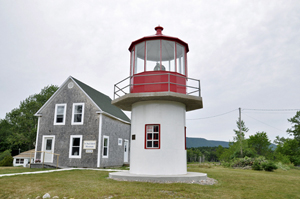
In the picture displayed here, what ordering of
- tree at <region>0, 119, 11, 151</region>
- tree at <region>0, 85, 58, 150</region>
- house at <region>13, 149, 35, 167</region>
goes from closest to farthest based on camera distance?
house at <region>13, 149, 35, 167</region>
tree at <region>0, 85, 58, 150</region>
tree at <region>0, 119, 11, 151</region>

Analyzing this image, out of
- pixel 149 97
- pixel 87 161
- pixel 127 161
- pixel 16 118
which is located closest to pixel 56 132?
pixel 87 161

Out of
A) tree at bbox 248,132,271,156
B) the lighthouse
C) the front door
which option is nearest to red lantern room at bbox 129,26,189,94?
the lighthouse

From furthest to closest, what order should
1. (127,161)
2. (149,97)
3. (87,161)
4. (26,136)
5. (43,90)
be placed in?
(43,90) → (26,136) → (127,161) → (87,161) → (149,97)

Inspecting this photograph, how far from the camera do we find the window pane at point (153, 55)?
41.1ft

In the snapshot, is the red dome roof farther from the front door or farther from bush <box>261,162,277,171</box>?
bush <box>261,162,277,171</box>

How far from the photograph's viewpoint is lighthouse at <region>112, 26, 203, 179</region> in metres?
11.6

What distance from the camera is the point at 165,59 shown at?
42.4 ft

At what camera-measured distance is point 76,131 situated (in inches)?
769

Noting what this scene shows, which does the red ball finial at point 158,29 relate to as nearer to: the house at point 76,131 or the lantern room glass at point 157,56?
the lantern room glass at point 157,56

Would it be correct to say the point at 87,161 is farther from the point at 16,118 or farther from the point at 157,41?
the point at 16,118

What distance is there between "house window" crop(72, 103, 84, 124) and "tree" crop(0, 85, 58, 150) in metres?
23.3

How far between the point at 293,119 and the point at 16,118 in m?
55.1

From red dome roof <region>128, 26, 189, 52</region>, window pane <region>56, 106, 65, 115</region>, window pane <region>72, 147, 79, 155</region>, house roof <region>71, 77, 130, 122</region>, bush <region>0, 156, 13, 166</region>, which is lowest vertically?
bush <region>0, 156, 13, 166</region>

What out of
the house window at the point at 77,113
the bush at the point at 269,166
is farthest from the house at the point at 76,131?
the bush at the point at 269,166
